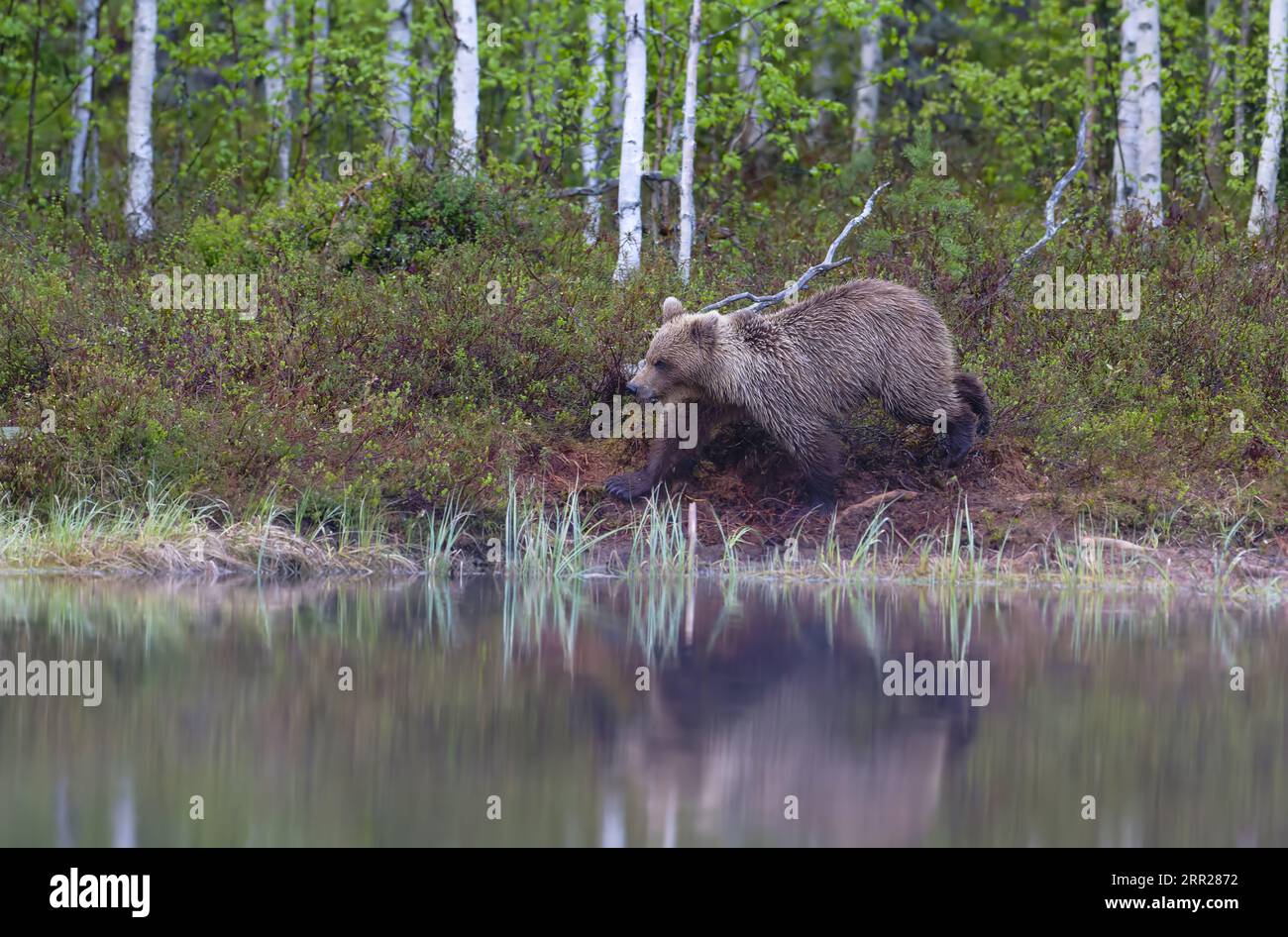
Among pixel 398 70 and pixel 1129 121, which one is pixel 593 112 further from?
pixel 1129 121

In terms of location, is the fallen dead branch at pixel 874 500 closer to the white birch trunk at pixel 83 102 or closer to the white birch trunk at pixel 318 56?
the white birch trunk at pixel 318 56

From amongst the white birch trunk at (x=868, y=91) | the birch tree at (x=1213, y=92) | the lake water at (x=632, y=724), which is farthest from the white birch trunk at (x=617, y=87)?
the lake water at (x=632, y=724)

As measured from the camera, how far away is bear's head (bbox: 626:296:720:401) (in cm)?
1276

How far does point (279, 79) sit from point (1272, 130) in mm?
14783

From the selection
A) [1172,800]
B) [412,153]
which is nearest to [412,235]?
[412,153]

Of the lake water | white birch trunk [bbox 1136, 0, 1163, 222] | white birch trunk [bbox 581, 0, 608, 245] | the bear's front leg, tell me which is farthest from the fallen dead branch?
white birch trunk [bbox 1136, 0, 1163, 222]

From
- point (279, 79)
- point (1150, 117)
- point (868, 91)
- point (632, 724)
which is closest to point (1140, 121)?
point (1150, 117)

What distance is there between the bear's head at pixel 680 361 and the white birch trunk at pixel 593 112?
5018mm

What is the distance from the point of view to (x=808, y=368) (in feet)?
42.2

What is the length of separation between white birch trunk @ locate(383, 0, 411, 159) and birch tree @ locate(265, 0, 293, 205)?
1.70 m

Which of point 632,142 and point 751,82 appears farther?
point 751,82

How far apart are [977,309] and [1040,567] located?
3.96 metres

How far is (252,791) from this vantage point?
20.5ft

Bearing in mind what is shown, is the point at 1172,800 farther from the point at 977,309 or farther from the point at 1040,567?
the point at 977,309
